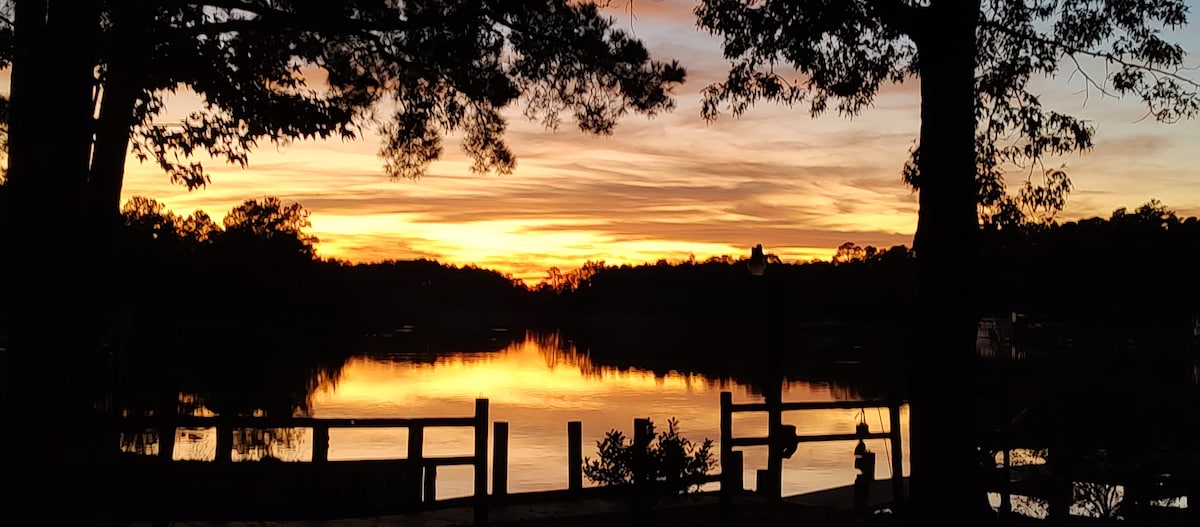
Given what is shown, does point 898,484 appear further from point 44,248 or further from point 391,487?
point 44,248

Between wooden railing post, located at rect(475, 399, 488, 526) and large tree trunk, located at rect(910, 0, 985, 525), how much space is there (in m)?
4.74

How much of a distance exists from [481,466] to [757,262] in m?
5.35

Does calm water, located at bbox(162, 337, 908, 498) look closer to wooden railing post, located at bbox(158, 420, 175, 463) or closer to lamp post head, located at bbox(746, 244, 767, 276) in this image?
lamp post head, located at bbox(746, 244, 767, 276)

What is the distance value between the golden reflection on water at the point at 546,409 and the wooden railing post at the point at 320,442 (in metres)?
8.24

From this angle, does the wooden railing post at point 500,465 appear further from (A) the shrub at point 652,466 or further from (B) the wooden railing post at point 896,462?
(B) the wooden railing post at point 896,462

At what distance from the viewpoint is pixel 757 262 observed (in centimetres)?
1623

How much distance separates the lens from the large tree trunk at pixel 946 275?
11.8m

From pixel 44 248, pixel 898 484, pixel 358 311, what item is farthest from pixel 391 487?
pixel 358 311

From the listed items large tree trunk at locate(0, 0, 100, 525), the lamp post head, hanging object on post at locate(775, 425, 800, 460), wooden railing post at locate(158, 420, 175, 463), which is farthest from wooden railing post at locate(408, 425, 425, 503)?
the lamp post head

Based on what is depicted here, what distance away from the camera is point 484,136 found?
59.4 ft

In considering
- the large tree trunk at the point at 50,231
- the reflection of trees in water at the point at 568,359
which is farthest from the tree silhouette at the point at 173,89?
the reflection of trees in water at the point at 568,359

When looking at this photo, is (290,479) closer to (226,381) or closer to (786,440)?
(786,440)

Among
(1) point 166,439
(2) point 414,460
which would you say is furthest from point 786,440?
(1) point 166,439

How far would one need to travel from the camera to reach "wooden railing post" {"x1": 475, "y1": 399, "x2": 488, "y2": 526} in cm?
1275
